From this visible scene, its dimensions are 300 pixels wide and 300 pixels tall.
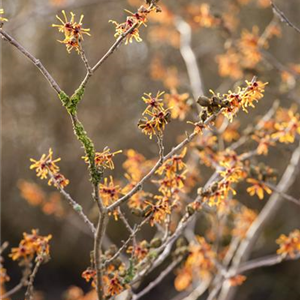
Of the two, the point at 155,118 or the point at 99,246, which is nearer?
the point at 155,118

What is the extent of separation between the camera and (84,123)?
739 centimetres

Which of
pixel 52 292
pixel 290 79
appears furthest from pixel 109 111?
pixel 290 79

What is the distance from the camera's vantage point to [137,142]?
7566 millimetres

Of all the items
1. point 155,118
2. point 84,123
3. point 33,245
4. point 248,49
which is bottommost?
point 155,118

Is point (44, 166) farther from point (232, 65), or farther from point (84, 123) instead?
point (84, 123)

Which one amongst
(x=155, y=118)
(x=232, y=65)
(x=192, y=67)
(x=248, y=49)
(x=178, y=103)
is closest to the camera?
(x=155, y=118)

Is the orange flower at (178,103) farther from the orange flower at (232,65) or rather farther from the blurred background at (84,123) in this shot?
the blurred background at (84,123)

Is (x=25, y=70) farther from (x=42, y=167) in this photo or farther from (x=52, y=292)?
(x=42, y=167)

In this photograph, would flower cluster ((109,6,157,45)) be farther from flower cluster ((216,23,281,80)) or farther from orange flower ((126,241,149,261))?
flower cluster ((216,23,281,80))

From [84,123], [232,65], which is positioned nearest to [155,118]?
[232,65]

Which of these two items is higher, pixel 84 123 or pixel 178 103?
pixel 84 123

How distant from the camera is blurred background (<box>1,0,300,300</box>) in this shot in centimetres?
704

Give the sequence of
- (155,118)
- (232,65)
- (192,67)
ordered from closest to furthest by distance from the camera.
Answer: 1. (155,118)
2. (192,67)
3. (232,65)

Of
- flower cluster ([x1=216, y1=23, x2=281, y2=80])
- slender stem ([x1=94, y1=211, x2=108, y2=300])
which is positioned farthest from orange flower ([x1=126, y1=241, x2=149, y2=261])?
flower cluster ([x1=216, y1=23, x2=281, y2=80])
